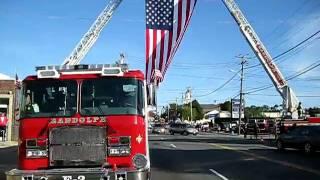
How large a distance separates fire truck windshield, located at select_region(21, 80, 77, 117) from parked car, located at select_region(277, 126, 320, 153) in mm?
20849

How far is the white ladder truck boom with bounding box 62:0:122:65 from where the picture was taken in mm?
65562

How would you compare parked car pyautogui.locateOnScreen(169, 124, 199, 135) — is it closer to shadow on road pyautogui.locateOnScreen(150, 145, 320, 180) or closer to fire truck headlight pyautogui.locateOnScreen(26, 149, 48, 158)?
shadow on road pyautogui.locateOnScreen(150, 145, 320, 180)

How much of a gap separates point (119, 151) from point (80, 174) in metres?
1.06

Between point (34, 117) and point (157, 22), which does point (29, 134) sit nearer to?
point (34, 117)

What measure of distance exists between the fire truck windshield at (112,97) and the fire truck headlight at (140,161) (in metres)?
0.90

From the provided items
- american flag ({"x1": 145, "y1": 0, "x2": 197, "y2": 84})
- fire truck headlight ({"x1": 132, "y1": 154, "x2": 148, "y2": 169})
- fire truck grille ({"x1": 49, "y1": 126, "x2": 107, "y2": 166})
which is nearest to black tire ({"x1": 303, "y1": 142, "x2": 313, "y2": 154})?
american flag ({"x1": 145, "y1": 0, "x2": 197, "y2": 84})

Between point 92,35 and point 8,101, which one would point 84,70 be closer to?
point 8,101

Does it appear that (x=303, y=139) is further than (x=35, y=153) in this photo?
Yes

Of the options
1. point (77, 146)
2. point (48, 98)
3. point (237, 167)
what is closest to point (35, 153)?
point (77, 146)

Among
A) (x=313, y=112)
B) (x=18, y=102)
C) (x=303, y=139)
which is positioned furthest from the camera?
(x=313, y=112)

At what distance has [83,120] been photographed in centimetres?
1047

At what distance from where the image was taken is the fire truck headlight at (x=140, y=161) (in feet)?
32.8

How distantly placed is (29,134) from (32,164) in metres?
0.56

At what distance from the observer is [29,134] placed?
10.6 meters
